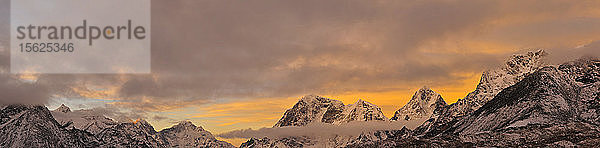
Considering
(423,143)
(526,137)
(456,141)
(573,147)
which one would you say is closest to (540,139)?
(526,137)

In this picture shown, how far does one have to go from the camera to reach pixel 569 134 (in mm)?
193750

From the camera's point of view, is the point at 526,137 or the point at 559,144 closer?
the point at 559,144

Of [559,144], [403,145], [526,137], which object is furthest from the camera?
[526,137]

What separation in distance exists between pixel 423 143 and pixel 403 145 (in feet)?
23.1

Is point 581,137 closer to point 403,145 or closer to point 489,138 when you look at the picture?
point 489,138

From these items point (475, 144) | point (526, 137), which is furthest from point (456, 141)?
point (526, 137)

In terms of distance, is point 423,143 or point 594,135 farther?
point 594,135

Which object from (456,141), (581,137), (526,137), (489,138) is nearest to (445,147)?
(456,141)

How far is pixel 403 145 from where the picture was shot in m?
166

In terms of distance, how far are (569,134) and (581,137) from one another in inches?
254

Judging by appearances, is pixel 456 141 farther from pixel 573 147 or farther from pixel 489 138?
pixel 573 147

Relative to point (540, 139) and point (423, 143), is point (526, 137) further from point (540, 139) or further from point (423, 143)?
point (423, 143)

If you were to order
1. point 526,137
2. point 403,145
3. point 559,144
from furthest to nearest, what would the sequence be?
1. point 526,137
2. point 559,144
3. point 403,145

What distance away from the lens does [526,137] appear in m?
190
